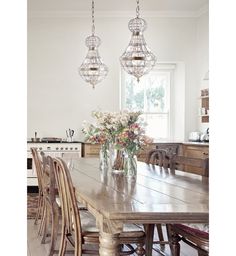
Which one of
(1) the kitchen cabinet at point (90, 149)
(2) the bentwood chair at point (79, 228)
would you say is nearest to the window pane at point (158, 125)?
(1) the kitchen cabinet at point (90, 149)

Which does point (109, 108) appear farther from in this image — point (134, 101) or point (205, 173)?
point (205, 173)

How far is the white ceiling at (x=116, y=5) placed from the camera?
749cm

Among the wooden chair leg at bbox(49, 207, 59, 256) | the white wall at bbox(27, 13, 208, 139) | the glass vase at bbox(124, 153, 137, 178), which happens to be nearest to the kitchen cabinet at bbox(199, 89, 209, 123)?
the white wall at bbox(27, 13, 208, 139)

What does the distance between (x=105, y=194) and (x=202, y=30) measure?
19.3 feet

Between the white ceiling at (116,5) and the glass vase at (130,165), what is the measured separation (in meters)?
4.33

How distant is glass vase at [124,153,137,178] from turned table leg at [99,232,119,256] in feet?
4.61

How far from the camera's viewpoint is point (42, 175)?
4465 mm

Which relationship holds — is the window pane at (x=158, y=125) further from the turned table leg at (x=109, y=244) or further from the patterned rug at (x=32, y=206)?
the turned table leg at (x=109, y=244)

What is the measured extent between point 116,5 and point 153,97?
72.9 inches

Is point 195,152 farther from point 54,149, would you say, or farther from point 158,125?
point 54,149

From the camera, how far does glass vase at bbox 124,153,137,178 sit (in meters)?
3.69

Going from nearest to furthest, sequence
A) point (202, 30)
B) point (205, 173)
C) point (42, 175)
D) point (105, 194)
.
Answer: point (105, 194), point (205, 173), point (42, 175), point (202, 30)

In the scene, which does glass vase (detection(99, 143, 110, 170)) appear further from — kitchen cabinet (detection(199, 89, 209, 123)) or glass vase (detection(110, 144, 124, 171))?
kitchen cabinet (detection(199, 89, 209, 123))
